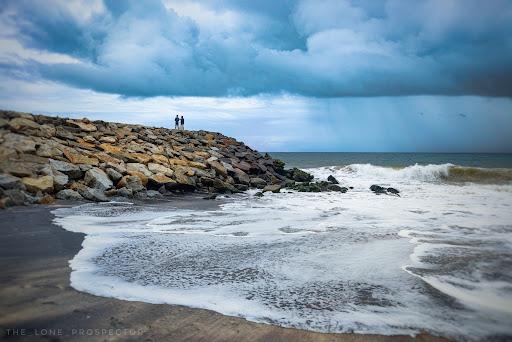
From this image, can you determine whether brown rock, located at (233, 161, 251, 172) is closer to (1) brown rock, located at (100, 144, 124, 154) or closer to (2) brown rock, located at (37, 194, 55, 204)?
(1) brown rock, located at (100, 144, 124, 154)

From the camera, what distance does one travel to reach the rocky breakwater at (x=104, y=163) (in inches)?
379

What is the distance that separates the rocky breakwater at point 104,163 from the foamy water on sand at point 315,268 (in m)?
2.43

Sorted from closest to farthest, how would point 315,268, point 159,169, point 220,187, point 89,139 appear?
point 315,268
point 159,169
point 89,139
point 220,187

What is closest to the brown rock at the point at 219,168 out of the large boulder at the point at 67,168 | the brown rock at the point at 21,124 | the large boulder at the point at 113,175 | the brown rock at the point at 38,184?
the large boulder at the point at 113,175

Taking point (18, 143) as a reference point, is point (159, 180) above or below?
below

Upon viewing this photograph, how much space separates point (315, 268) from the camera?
13.8 ft

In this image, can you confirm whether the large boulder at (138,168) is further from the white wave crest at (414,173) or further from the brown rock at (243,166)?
the white wave crest at (414,173)

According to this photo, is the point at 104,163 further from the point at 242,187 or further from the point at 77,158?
the point at 242,187

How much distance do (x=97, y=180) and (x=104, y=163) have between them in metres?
1.27

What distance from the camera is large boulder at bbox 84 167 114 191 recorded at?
10.7 meters

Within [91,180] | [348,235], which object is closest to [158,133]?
[91,180]

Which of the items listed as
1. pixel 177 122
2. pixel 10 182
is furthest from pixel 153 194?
pixel 177 122

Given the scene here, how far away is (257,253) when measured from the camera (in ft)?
16.0

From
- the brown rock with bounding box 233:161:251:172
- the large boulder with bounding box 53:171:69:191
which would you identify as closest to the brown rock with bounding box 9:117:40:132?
the large boulder with bounding box 53:171:69:191
